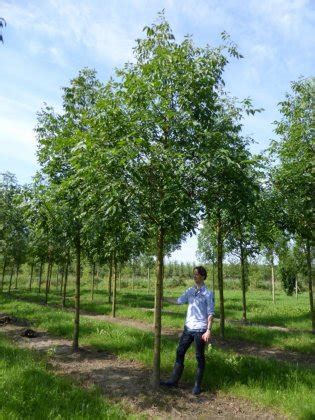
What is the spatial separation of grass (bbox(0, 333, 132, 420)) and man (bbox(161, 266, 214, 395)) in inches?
72.4

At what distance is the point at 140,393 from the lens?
8.04 m

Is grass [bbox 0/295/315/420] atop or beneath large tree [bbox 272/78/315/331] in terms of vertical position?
beneath

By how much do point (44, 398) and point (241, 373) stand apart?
4605 millimetres

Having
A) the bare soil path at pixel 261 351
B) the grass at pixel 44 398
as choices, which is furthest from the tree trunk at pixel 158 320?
the bare soil path at pixel 261 351

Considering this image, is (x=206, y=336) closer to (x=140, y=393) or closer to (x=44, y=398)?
(x=140, y=393)

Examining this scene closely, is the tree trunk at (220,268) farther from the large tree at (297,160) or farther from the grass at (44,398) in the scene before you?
the grass at (44,398)

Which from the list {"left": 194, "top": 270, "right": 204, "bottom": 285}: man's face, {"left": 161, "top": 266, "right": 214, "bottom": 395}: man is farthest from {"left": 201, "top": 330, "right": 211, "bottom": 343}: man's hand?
{"left": 194, "top": 270, "right": 204, "bottom": 285}: man's face

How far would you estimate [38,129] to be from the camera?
1299 centimetres

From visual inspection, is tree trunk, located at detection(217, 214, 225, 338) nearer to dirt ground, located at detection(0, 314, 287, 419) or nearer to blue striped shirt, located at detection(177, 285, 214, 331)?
dirt ground, located at detection(0, 314, 287, 419)

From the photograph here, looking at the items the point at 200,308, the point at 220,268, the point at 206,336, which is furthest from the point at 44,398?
the point at 220,268

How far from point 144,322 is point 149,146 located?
13.6 meters

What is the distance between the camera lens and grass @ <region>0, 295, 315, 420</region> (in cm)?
745

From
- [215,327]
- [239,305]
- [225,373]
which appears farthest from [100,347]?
[239,305]

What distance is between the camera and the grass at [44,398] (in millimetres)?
6254
